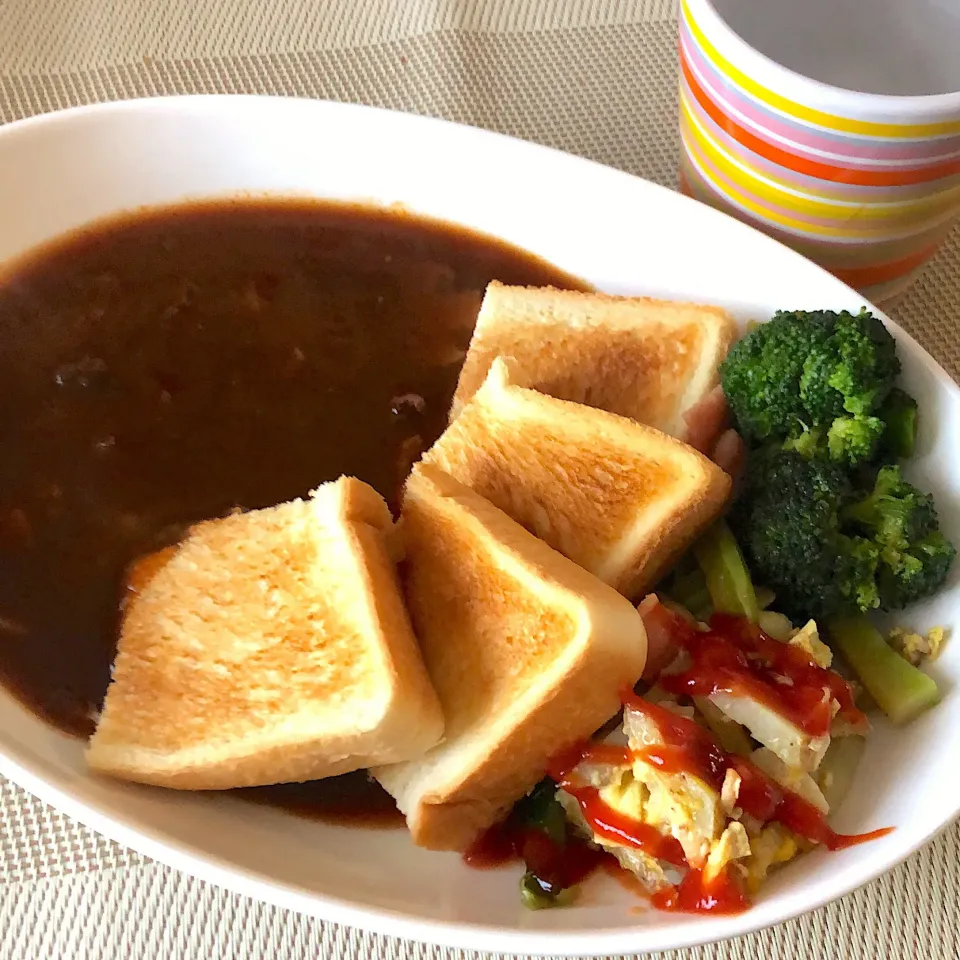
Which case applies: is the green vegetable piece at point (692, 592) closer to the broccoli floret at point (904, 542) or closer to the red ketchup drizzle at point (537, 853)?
the broccoli floret at point (904, 542)

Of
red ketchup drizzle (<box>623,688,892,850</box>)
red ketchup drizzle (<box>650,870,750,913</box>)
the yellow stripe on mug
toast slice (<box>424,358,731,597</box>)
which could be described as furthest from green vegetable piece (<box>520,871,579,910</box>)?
the yellow stripe on mug

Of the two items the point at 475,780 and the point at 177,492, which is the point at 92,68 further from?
the point at 475,780

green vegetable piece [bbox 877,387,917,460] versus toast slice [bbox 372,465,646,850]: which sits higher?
green vegetable piece [bbox 877,387,917,460]

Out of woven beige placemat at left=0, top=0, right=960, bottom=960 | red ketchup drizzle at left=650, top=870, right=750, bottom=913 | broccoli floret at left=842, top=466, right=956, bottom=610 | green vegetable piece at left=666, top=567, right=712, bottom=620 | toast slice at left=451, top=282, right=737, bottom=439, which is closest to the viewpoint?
red ketchup drizzle at left=650, top=870, right=750, bottom=913

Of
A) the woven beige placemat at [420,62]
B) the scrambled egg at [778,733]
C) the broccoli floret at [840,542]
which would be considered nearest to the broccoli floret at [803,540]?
the broccoli floret at [840,542]

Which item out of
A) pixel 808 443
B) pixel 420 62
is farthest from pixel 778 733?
pixel 420 62

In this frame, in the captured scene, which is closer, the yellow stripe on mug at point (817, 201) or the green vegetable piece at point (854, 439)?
the green vegetable piece at point (854, 439)

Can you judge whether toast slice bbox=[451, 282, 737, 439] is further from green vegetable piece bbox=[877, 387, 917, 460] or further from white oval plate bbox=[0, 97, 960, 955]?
green vegetable piece bbox=[877, 387, 917, 460]
